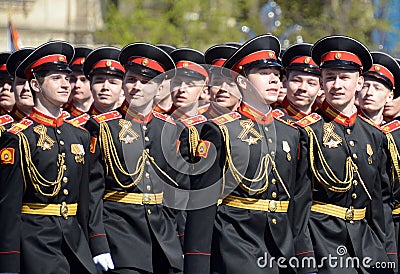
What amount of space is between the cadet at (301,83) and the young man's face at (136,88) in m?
1.64

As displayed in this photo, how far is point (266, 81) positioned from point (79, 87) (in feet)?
12.8

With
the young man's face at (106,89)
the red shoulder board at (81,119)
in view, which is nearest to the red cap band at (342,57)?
the young man's face at (106,89)

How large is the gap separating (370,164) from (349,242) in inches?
23.9

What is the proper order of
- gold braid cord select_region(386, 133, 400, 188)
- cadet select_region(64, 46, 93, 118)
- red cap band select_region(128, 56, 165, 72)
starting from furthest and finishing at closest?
cadet select_region(64, 46, 93, 118) < red cap band select_region(128, 56, 165, 72) < gold braid cord select_region(386, 133, 400, 188)

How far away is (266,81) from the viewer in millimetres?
8789

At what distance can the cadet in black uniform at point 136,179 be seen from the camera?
9.77 metres

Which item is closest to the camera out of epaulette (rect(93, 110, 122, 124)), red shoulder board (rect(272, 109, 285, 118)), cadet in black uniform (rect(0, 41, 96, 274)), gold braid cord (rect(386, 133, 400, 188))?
cadet in black uniform (rect(0, 41, 96, 274))

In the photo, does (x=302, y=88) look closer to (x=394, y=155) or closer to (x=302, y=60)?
(x=302, y=60)

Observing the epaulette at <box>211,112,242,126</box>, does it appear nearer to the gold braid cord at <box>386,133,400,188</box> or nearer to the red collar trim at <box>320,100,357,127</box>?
the red collar trim at <box>320,100,357,127</box>

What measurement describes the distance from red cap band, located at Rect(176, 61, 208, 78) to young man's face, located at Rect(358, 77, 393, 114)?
1825mm

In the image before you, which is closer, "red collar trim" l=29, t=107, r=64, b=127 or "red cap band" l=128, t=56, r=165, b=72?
"red collar trim" l=29, t=107, r=64, b=127

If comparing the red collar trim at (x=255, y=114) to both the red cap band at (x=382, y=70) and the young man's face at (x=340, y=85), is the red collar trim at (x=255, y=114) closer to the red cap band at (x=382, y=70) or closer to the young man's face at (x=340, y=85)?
the young man's face at (x=340, y=85)

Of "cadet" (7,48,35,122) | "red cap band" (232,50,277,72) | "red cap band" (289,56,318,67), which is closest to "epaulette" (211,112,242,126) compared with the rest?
"red cap band" (232,50,277,72)

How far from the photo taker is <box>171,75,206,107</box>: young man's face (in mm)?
11750
